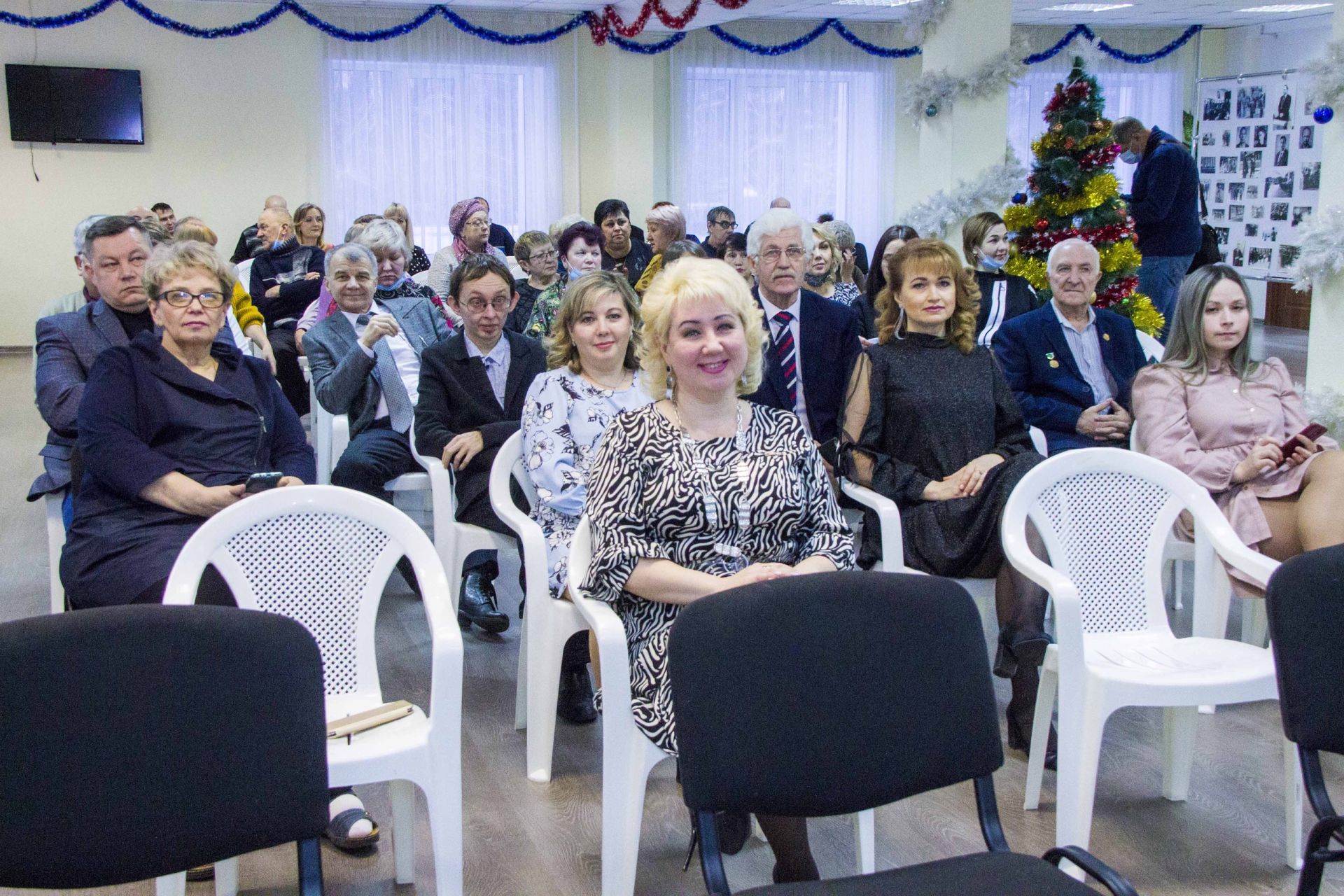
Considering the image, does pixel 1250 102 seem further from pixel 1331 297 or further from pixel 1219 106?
pixel 1331 297

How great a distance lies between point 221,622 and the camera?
5.23ft

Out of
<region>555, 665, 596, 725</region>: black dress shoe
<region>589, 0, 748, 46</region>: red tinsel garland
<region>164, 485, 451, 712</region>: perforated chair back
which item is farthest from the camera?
<region>589, 0, 748, 46</region>: red tinsel garland

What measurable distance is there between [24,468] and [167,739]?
5477mm

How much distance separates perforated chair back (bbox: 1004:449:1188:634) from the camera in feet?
9.17

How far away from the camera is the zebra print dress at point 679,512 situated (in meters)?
2.35

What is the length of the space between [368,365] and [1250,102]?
10.2 m

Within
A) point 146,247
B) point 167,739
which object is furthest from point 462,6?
point 167,739

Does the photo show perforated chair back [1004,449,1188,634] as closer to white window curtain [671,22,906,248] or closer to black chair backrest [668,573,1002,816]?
black chair backrest [668,573,1002,816]

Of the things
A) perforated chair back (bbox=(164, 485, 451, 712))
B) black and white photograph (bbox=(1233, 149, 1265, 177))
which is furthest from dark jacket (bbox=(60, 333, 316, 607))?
black and white photograph (bbox=(1233, 149, 1265, 177))

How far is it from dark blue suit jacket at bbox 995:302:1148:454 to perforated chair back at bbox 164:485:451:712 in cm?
226

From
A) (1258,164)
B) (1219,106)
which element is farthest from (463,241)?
(1219,106)

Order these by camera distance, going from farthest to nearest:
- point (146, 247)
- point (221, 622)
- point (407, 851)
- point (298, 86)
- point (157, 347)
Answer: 1. point (298, 86)
2. point (146, 247)
3. point (157, 347)
4. point (407, 851)
5. point (221, 622)

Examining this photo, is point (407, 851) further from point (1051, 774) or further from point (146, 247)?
point (146, 247)

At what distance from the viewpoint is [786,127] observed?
12.4m
